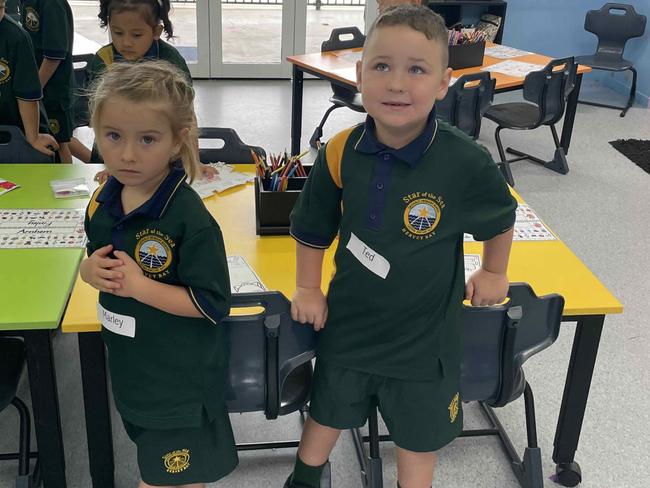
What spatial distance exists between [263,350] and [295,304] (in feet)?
0.44

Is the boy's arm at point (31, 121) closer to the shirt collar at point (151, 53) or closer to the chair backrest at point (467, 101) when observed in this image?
the shirt collar at point (151, 53)

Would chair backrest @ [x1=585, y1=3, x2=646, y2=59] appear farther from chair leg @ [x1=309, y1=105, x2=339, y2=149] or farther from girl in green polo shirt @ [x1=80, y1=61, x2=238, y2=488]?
girl in green polo shirt @ [x1=80, y1=61, x2=238, y2=488]

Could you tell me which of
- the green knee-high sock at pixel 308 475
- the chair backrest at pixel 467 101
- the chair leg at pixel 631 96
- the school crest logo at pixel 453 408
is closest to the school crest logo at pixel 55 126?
the chair backrest at pixel 467 101

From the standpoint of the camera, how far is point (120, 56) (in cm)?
272

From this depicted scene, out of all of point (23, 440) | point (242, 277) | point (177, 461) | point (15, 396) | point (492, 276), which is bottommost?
point (23, 440)

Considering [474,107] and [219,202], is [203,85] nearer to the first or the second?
[474,107]

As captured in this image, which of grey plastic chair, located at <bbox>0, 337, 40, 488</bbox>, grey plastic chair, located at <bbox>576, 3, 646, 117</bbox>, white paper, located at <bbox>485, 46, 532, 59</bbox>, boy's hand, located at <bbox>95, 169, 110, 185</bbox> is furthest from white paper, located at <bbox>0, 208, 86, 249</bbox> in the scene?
grey plastic chair, located at <bbox>576, 3, 646, 117</bbox>

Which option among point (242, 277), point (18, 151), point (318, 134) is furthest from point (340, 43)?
point (242, 277)

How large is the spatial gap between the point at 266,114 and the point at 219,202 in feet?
11.8

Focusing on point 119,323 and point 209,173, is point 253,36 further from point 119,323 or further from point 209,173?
point 119,323

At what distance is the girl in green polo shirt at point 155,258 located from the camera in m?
1.41

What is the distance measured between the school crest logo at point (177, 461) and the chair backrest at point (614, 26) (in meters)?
5.70

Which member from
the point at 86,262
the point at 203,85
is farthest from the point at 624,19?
the point at 86,262

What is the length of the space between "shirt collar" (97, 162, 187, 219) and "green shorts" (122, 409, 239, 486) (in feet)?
1.55
